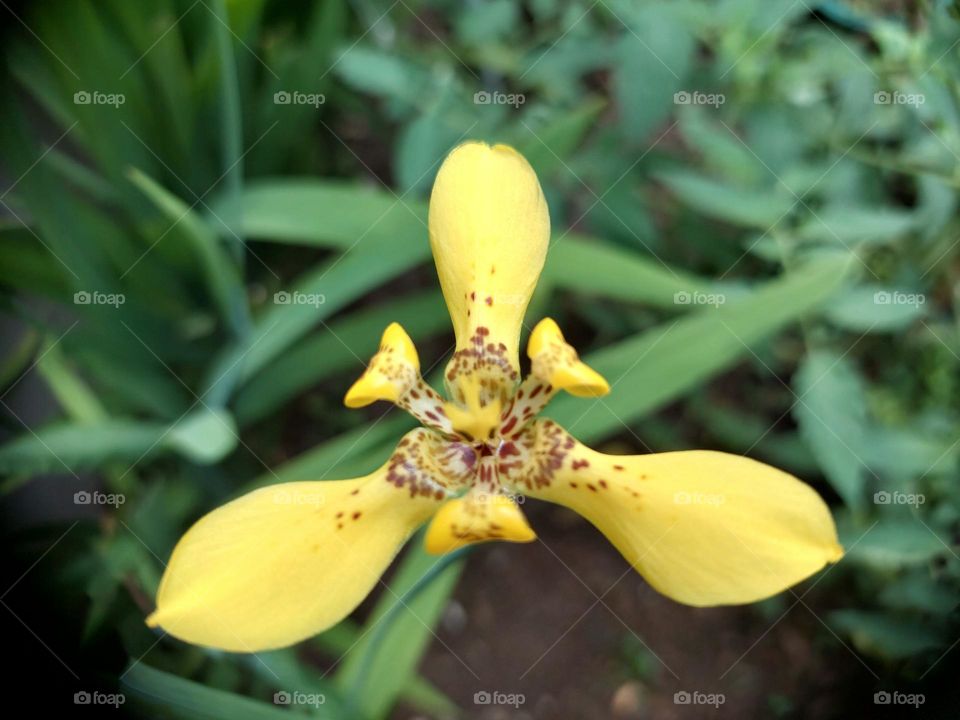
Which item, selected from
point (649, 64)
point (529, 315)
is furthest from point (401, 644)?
point (649, 64)

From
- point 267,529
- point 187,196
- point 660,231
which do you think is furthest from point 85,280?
point 660,231

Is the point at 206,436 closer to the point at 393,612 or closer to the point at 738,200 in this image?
the point at 393,612

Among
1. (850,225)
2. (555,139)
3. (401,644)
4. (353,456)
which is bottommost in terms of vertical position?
(401,644)

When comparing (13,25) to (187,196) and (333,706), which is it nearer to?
(187,196)

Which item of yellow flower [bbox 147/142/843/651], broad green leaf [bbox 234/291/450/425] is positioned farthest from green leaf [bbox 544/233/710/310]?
yellow flower [bbox 147/142/843/651]

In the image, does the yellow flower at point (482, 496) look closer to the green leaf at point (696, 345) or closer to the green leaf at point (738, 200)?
the green leaf at point (696, 345)

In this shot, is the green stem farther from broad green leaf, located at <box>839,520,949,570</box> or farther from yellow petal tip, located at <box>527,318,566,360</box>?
broad green leaf, located at <box>839,520,949,570</box>
